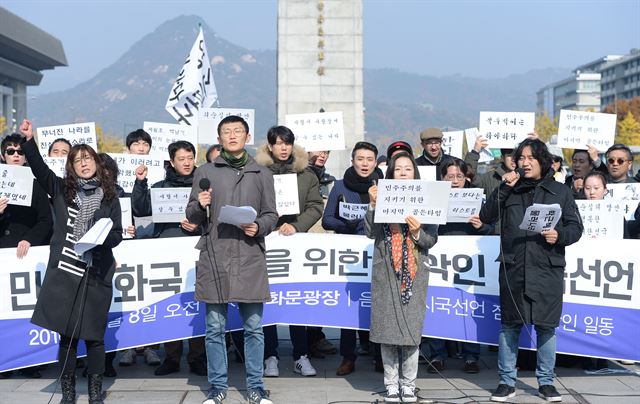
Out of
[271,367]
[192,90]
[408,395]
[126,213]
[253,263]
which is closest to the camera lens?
[253,263]

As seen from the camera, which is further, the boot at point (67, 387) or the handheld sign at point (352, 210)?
the handheld sign at point (352, 210)

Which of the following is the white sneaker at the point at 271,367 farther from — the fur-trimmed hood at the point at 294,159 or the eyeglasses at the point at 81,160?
the eyeglasses at the point at 81,160

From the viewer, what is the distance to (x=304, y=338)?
26.2ft

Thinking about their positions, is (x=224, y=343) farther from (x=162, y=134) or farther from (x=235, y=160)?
(x=162, y=134)

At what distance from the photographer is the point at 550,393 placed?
6809mm

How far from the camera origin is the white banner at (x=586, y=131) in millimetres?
10172

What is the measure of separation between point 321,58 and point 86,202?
16351 millimetres

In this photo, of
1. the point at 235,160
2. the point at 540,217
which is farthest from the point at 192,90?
the point at 540,217

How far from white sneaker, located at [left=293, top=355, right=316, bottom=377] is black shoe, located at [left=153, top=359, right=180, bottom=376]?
42.2 inches

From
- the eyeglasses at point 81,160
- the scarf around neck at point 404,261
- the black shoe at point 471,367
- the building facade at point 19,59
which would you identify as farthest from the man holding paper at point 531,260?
the building facade at point 19,59

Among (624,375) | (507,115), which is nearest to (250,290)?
(624,375)

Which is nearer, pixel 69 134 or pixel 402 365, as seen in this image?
pixel 402 365

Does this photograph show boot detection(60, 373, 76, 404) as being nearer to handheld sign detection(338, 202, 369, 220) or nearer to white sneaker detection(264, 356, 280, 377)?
white sneaker detection(264, 356, 280, 377)

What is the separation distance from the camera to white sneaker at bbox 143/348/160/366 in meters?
8.25
